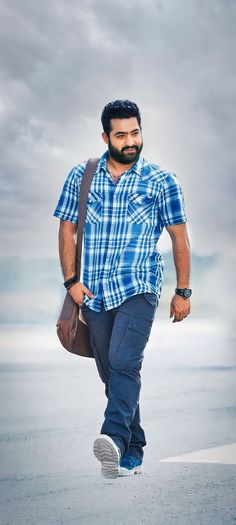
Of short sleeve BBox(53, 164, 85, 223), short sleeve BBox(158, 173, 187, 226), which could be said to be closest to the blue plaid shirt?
short sleeve BBox(158, 173, 187, 226)

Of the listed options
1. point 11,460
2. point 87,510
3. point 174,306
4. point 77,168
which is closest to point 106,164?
point 77,168

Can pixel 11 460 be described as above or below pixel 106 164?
below

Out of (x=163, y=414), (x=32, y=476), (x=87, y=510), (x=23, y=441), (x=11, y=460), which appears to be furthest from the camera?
(x=163, y=414)

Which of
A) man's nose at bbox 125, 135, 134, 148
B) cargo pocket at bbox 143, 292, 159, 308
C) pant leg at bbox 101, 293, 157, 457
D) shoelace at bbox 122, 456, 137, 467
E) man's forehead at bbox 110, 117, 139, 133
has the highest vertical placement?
man's forehead at bbox 110, 117, 139, 133

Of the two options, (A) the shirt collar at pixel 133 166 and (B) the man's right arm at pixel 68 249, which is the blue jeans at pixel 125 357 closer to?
(B) the man's right arm at pixel 68 249

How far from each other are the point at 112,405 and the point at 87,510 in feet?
1.94

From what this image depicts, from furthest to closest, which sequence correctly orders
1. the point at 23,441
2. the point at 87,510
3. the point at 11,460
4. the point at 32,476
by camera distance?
the point at 23,441 < the point at 11,460 < the point at 32,476 < the point at 87,510

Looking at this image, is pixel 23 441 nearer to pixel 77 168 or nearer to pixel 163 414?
pixel 163 414

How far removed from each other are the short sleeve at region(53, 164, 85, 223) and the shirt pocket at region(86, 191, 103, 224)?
0.34 ft

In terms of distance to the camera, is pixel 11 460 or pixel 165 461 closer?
pixel 165 461

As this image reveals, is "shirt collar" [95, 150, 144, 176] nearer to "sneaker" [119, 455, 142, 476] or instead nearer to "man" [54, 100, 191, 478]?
"man" [54, 100, 191, 478]

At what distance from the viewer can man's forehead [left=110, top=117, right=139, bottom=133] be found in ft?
15.8

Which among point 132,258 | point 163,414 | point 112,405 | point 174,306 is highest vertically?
point 132,258

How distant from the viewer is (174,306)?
487cm
